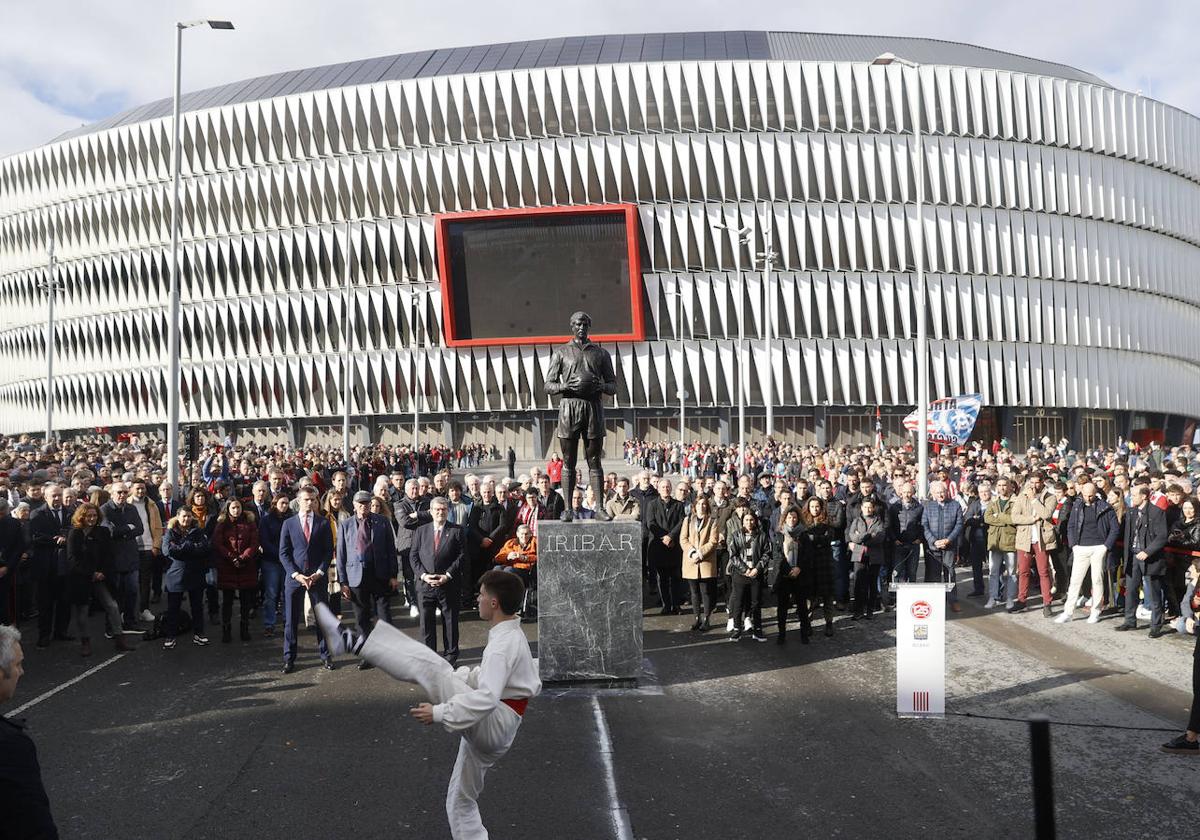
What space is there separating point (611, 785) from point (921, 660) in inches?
140

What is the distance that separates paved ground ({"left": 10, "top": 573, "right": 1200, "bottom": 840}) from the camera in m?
6.66

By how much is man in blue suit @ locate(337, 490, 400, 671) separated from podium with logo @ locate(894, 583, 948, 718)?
237 inches

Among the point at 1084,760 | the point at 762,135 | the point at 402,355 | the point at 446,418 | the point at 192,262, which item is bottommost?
the point at 1084,760

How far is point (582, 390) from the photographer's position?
476 inches

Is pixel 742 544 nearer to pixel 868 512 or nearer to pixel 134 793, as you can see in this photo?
pixel 868 512

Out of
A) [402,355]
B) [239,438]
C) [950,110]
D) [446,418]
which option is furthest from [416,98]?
[950,110]

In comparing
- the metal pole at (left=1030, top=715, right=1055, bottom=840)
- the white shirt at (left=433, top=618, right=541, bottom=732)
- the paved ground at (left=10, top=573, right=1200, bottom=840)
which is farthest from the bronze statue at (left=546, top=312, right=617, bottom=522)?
the metal pole at (left=1030, top=715, right=1055, bottom=840)

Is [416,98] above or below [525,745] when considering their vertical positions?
above

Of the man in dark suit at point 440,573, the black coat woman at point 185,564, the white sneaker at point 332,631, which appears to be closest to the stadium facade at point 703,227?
the black coat woman at point 185,564

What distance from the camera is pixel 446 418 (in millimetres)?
65562

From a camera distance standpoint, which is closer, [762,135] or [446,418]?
[762,135]

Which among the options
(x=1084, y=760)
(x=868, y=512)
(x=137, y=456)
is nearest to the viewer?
(x=1084, y=760)

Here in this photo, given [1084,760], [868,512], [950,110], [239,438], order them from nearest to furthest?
1. [1084,760]
2. [868,512]
3. [950,110]
4. [239,438]

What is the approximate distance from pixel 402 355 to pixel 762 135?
2694cm
